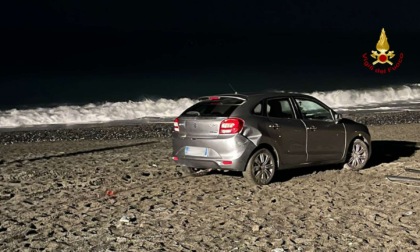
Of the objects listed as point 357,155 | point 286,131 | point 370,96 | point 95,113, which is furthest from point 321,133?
point 370,96

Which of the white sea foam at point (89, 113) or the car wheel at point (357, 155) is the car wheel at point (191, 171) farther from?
the white sea foam at point (89, 113)

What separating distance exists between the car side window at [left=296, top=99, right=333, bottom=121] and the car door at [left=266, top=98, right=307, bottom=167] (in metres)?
0.35

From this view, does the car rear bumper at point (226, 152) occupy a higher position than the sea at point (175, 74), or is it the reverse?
the sea at point (175, 74)

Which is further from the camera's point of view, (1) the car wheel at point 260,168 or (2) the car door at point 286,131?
(2) the car door at point 286,131

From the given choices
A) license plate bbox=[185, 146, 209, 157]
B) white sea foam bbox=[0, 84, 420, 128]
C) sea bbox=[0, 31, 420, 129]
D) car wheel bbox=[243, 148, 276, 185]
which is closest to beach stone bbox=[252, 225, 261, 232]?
car wheel bbox=[243, 148, 276, 185]

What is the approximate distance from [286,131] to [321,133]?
3.17 feet

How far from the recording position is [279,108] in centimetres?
1055

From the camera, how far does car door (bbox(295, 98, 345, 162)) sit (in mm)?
10805

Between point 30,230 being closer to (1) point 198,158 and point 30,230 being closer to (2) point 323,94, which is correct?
(1) point 198,158

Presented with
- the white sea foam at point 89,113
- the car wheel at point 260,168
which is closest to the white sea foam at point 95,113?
the white sea foam at point 89,113

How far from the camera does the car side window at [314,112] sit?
35.9 feet

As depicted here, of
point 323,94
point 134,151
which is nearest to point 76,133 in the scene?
point 134,151

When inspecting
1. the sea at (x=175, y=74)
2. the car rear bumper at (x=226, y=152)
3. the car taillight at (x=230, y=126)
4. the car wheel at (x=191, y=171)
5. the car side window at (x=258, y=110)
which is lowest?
the car wheel at (x=191, y=171)

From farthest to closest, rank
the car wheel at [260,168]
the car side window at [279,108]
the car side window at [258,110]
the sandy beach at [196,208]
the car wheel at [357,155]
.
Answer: the car wheel at [357,155] → the car side window at [279,108] → the car side window at [258,110] → the car wheel at [260,168] → the sandy beach at [196,208]
